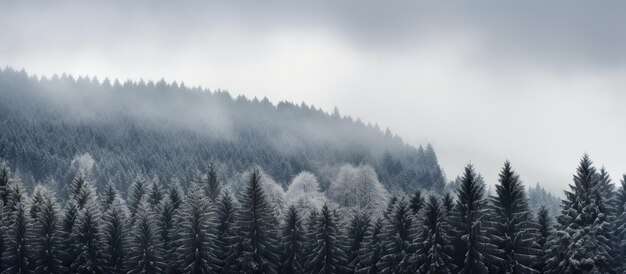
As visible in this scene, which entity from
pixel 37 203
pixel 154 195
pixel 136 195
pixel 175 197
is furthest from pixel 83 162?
pixel 175 197

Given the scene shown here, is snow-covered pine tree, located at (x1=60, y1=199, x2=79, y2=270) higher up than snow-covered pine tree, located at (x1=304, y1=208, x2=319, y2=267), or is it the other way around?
snow-covered pine tree, located at (x1=304, y1=208, x2=319, y2=267)

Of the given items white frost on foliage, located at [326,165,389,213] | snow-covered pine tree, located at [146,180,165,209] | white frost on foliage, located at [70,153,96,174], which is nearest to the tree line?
snow-covered pine tree, located at [146,180,165,209]

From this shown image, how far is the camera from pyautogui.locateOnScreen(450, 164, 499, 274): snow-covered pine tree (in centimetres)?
6644

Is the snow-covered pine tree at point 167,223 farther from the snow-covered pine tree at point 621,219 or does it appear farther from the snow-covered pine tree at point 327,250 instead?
the snow-covered pine tree at point 621,219

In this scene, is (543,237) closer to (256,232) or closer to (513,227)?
(513,227)

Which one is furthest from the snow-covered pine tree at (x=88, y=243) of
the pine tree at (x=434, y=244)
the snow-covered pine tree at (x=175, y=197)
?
the pine tree at (x=434, y=244)

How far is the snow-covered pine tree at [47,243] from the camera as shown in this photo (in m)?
76.6

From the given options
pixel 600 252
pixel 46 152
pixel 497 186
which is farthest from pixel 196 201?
pixel 46 152

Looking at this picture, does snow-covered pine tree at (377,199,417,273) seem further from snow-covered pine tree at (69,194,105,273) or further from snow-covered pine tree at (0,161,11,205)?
snow-covered pine tree at (0,161,11,205)

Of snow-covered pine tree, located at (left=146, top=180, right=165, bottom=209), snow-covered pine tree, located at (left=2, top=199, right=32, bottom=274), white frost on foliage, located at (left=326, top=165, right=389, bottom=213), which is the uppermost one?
white frost on foliage, located at (left=326, top=165, right=389, bottom=213)

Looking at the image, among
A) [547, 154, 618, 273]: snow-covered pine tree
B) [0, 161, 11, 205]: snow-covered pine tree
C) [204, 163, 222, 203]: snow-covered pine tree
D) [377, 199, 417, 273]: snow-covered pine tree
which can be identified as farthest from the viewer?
[204, 163, 222, 203]: snow-covered pine tree

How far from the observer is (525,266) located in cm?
6519

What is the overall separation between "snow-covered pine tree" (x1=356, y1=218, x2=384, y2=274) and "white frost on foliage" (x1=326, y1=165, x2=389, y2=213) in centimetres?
6455

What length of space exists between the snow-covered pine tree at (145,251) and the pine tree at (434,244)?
1065 inches
